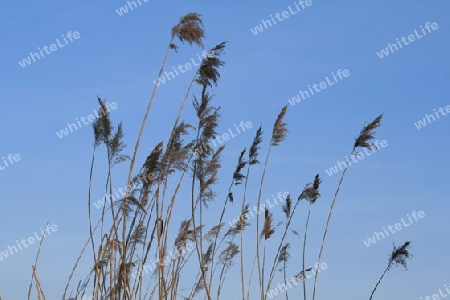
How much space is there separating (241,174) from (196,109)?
3.52ft

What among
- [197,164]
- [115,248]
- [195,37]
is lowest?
[115,248]

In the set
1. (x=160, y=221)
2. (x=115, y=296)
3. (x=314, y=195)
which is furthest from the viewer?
(x=314, y=195)

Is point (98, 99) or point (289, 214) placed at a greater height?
point (98, 99)

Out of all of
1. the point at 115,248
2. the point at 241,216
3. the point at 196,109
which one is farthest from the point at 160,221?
the point at 241,216

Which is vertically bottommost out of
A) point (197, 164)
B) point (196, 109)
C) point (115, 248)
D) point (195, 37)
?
point (115, 248)

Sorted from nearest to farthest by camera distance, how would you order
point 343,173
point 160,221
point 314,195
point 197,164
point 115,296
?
1. point 115,296
2. point 160,221
3. point 197,164
4. point 343,173
5. point 314,195

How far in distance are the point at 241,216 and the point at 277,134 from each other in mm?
906

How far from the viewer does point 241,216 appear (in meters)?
Result: 6.98

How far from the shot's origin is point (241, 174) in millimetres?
6758

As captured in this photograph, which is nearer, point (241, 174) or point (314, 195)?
point (241, 174)

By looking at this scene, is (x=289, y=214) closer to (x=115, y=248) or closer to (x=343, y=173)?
(x=343, y=173)

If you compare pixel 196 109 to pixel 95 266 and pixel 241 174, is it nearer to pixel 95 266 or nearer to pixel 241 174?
pixel 241 174

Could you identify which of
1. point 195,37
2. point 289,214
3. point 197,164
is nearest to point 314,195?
point 289,214

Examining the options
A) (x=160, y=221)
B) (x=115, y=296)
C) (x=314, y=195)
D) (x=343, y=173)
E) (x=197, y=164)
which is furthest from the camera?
(x=314, y=195)
